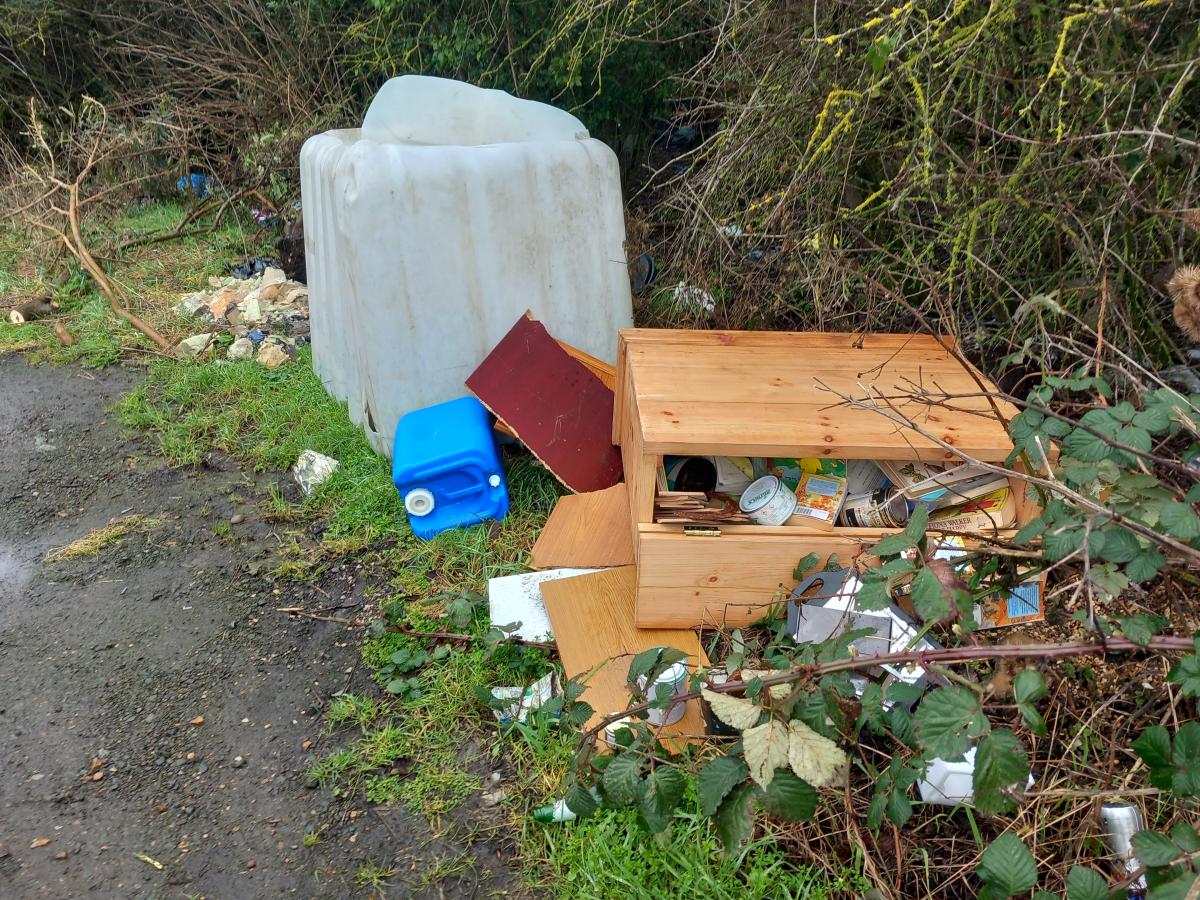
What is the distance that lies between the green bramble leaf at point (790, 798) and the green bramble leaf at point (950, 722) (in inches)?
9.3

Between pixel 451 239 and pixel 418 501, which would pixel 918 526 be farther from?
pixel 451 239

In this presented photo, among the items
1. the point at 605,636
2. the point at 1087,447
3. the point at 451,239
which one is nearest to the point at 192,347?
the point at 451,239

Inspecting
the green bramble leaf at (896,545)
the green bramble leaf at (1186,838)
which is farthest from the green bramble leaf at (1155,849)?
the green bramble leaf at (896,545)

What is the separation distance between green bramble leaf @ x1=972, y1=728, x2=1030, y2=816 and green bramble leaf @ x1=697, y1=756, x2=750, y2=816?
36cm

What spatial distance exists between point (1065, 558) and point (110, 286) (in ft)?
17.9

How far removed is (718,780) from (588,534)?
4.50ft

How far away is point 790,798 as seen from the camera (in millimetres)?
1262

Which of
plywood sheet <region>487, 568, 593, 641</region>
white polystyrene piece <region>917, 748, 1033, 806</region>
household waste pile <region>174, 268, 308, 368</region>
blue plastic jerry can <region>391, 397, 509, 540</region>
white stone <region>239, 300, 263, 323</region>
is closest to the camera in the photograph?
white polystyrene piece <region>917, 748, 1033, 806</region>

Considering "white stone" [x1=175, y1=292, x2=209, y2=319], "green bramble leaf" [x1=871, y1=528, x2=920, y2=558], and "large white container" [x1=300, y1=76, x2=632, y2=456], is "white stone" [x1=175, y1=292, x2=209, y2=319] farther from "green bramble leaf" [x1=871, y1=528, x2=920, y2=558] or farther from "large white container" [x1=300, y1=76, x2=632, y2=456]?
"green bramble leaf" [x1=871, y1=528, x2=920, y2=558]

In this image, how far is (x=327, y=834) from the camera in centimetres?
187

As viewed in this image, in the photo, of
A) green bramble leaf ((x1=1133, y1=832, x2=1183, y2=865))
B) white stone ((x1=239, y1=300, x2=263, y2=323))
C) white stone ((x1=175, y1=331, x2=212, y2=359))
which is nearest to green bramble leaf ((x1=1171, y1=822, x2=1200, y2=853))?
green bramble leaf ((x1=1133, y1=832, x2=1183, y2=865))

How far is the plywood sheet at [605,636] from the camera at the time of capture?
2059 millimetres

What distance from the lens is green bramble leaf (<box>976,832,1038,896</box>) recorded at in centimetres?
109

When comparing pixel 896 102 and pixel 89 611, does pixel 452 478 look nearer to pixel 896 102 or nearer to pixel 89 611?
pixel 89 611
